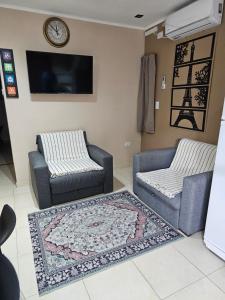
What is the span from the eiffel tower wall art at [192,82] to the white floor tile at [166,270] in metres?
1.63

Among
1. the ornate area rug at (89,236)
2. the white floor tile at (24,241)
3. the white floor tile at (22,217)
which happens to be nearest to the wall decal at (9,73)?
the white floor tile at (22,217)

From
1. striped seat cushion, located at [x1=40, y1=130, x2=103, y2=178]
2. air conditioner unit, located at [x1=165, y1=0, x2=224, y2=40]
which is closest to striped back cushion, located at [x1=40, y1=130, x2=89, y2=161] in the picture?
striped seat cushion, located at [x1=40, y1=130, x2=103, y2=178]

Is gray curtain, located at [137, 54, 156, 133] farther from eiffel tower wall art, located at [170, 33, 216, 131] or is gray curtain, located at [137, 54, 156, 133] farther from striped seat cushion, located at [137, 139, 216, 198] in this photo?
striped seat cushion, located at [137, 139, 216, 198]

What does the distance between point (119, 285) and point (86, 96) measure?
266 cm

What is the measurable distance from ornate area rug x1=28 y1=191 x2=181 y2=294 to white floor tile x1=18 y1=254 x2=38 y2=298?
38 millimetres

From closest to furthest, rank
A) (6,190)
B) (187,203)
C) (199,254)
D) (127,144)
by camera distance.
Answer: (199,254) < (187,203) < (6,190) < (127,144)

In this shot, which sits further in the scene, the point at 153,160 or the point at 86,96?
the point at 86,96

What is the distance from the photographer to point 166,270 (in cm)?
161

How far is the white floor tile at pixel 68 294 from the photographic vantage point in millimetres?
1384

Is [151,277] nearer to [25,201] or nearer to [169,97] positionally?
[25,201]

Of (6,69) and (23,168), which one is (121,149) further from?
(6,69)

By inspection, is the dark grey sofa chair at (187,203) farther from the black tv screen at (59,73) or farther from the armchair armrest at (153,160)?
the black tv screen at (59,73)

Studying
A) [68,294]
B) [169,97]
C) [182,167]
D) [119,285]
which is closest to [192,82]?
[169,97]

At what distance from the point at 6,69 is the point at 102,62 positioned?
1.44 metres
